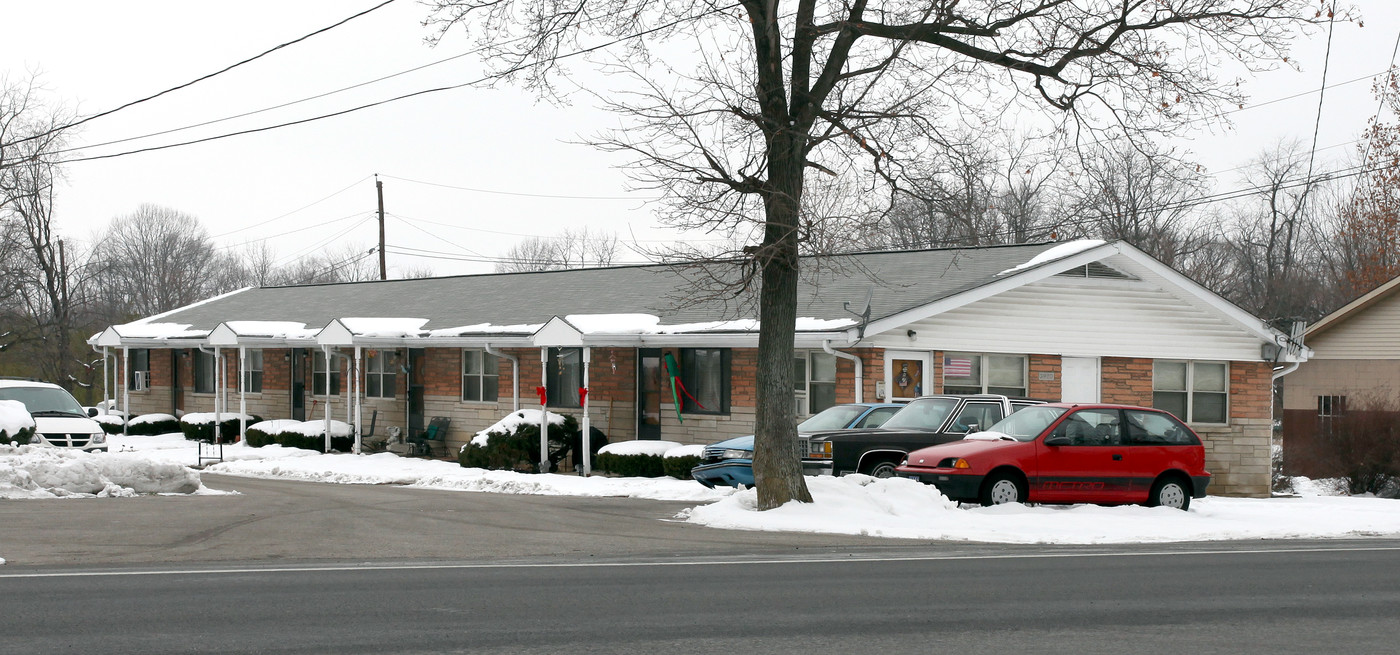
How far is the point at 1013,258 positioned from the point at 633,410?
7.96 m

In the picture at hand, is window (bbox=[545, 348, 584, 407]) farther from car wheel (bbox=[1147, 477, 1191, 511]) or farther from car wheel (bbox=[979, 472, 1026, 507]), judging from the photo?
car wheel (bbox=[1147, 477, 1191, 511])

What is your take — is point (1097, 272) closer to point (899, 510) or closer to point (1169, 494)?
point (1169, 494)

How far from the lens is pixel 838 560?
1270 cm

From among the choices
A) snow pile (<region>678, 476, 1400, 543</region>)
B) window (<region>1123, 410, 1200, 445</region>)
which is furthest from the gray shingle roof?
window (<region>1123, 410, 1200, 445</region>)

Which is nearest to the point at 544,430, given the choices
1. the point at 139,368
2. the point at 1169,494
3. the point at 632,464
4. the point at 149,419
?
the point at 632,464

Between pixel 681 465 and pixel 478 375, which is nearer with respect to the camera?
pixel 681 465

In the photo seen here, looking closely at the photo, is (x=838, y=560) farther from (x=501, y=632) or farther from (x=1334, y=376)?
(x=1334, y=376)

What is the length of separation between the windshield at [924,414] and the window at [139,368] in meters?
28.7

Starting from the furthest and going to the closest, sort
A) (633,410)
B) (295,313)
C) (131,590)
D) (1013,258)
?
1. (295,313)
2. (633,410)
3. (1013,258)
4. (131,590)

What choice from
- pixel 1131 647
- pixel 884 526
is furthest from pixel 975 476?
pixel 1131 647

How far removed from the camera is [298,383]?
36000 millimetres

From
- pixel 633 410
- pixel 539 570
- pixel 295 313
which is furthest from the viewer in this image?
pixel 295 313

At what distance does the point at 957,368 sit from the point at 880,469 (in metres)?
5.05

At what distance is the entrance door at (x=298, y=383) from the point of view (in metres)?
35.7
